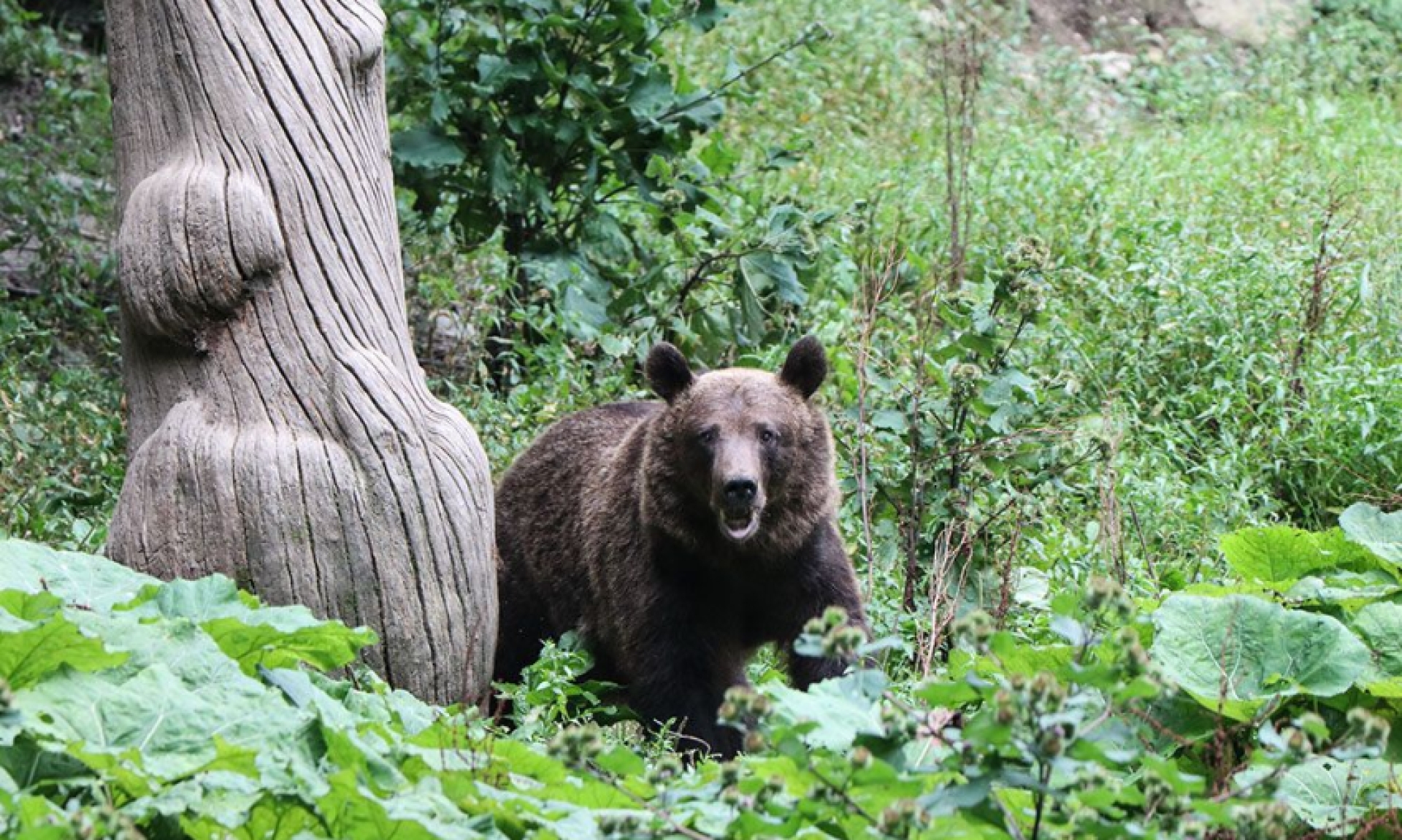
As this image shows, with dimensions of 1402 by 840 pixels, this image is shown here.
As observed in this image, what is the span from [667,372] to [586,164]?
232 centimetres

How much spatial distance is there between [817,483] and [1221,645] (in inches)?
78.7

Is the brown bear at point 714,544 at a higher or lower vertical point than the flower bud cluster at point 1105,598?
lower

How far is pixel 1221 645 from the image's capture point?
4582 mm

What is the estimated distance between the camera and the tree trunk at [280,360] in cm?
511

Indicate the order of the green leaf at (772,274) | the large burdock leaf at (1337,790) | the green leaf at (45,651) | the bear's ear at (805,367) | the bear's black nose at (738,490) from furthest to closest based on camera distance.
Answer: the green leaf at (772,274)
the bear's ear at (805,367)
the bear's black nose at (738,490)
the large burdock leaf at (1337,790)
the green leaf at (45,651)

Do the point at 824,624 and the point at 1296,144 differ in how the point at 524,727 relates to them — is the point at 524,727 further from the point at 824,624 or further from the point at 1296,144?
the point at 1296,144

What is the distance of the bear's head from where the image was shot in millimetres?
6059

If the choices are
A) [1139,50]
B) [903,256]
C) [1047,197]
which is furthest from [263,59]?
[1139,50]

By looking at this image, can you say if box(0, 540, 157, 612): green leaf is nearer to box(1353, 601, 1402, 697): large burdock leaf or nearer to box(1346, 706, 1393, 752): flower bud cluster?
box(1346, 706, 1393, 752): flower bud cluster

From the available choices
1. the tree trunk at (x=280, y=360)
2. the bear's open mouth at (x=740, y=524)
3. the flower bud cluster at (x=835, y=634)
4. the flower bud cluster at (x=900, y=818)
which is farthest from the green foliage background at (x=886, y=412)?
the bear's open mouth at (x=740, y=524)

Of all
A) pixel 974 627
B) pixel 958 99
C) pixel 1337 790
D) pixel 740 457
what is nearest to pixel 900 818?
pixel 974 627

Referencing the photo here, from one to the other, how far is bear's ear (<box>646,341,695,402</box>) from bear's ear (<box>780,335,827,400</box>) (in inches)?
14.0

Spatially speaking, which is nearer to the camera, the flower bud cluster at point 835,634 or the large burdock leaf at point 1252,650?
the flower bud cluster at point 835,634

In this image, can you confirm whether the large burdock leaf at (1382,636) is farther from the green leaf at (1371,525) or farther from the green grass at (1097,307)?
the green grass at (1097,307)
